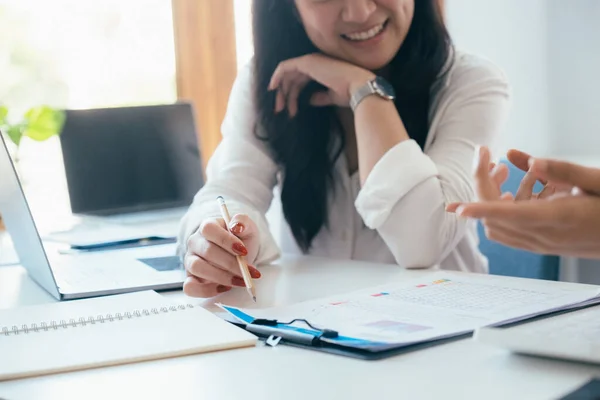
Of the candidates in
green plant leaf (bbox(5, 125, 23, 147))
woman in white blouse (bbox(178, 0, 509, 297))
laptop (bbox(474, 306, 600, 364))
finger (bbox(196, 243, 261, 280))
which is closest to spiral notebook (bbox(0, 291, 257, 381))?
finger (bbox(196, 243, 261, 280))

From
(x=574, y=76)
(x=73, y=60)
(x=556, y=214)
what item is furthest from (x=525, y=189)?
(x=574, y=76)

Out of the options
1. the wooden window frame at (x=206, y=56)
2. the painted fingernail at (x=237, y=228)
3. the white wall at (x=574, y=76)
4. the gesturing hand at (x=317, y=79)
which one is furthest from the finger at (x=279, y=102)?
the white wall at (x=574, y=76)

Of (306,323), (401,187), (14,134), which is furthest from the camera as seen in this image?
(14,134)

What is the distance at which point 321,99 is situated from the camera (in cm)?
150

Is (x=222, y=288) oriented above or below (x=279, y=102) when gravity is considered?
below

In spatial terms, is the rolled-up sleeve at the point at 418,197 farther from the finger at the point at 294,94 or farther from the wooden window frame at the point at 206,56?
the wooden window frame at the point at 206,56

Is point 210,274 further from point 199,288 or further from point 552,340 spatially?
point 552,340

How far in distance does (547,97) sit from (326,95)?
1542 millimetres

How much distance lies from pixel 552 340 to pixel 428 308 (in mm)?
209

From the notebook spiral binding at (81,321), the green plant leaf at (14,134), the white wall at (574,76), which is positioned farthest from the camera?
the white wall at (574,76)

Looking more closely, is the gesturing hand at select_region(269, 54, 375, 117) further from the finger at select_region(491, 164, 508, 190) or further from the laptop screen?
the laptop screen

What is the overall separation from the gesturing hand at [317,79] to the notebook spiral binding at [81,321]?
64cm

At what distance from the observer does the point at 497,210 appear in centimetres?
67

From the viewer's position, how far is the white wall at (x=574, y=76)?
2621 mm
